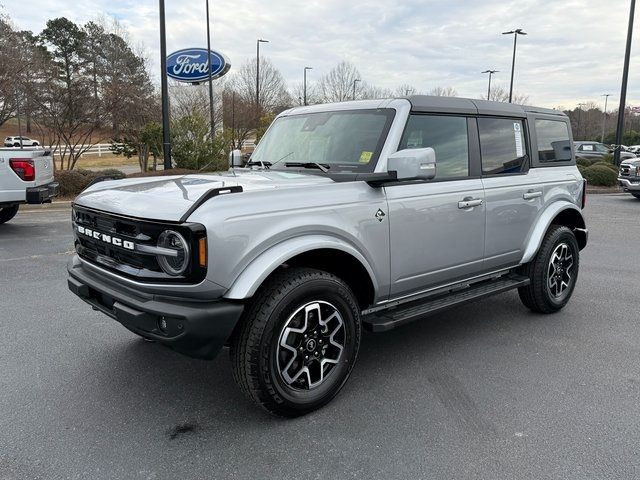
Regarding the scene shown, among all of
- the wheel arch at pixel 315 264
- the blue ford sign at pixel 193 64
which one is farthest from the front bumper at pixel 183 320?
the blue ford sign at pixel 193 64

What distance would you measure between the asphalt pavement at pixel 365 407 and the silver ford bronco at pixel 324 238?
347 millimetres

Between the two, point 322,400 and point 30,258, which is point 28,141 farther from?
point 322,400

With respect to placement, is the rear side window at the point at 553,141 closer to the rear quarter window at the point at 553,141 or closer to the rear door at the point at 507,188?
the rear quarter window at the point at 553,141

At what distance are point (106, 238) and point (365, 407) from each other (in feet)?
6.26

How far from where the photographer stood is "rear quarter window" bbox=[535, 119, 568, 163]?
498 cm

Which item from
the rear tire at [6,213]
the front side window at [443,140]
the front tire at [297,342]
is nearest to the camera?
the front tire at [297,342]

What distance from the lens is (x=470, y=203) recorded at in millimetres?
4039

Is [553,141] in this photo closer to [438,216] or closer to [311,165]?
[438,216]

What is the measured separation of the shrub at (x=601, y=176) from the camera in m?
18.8

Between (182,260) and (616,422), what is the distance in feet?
8.81

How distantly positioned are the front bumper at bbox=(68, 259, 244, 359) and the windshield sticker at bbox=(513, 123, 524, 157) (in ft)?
10.2

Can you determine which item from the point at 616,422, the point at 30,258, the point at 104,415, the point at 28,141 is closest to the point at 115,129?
the point at 30,258

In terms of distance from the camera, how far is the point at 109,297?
3.16 m

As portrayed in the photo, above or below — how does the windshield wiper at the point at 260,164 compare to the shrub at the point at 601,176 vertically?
above
